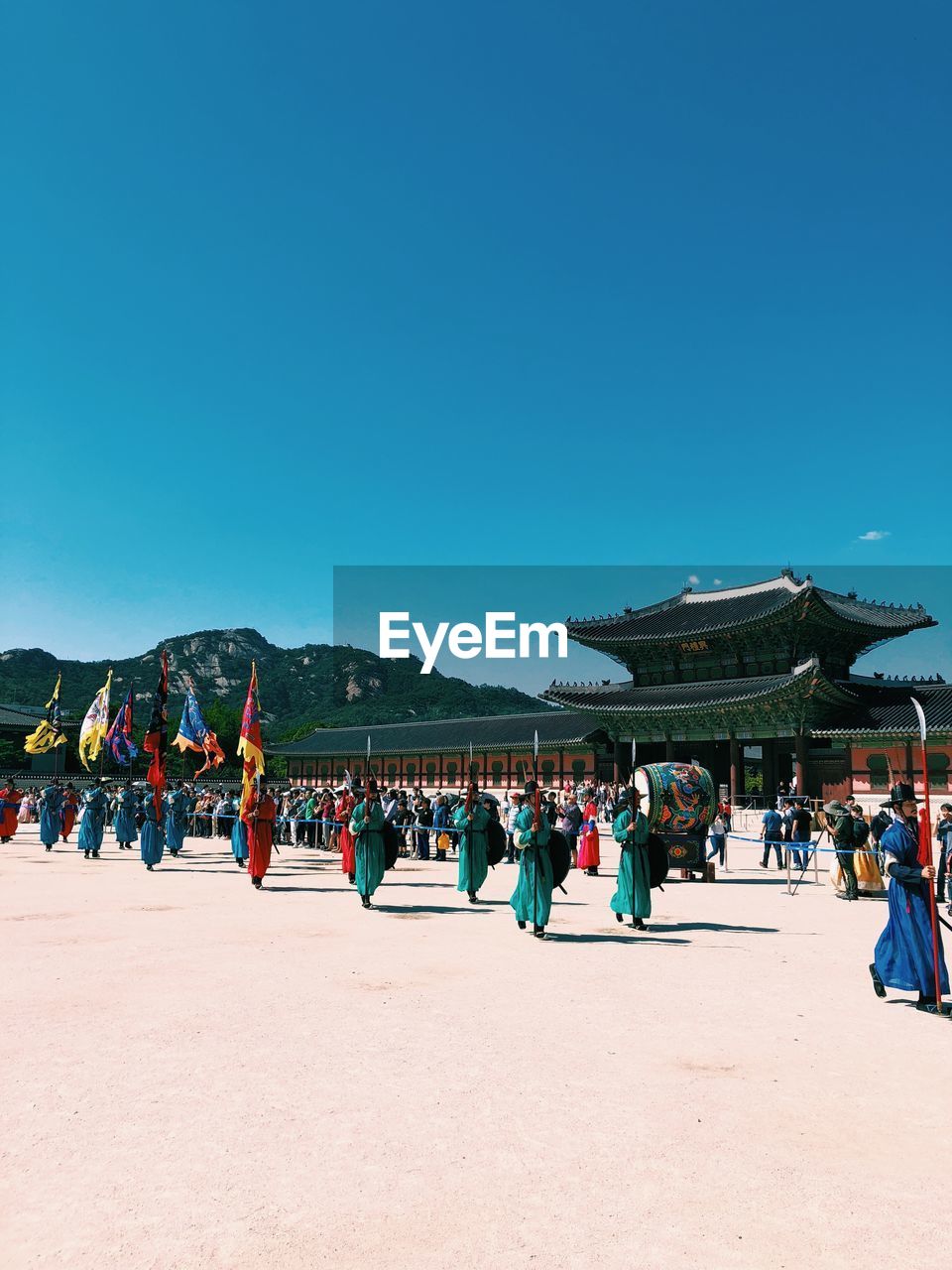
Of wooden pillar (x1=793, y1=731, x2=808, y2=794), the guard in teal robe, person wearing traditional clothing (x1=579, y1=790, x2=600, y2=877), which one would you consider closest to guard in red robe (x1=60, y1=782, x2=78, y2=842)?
person wearing traditional clothing (x1=579, y1=790, x2=600, y2=877)

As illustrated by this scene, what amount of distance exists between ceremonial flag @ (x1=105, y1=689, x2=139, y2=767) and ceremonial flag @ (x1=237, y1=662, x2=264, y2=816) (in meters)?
13.1

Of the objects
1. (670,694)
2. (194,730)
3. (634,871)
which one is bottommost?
(634,871)

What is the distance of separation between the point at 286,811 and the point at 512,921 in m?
17.5

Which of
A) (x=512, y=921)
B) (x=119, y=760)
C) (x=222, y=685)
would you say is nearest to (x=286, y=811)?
(x=119, y=760)

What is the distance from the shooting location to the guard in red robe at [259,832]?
15609 mm

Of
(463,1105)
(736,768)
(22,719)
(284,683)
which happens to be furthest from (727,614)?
(284,683)

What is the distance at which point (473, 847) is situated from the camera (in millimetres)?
14398

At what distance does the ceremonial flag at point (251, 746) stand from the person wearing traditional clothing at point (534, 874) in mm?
7180

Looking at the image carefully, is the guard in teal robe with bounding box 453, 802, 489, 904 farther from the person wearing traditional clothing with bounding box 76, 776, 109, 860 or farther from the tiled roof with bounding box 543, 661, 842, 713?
the tiled roof with bounding box 543, 661, 842, 713

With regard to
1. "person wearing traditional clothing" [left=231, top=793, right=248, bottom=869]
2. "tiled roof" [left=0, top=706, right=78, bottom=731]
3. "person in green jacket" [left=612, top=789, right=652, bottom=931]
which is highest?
"tiled roof" [left=0, top=706, right=78, bottom=731]

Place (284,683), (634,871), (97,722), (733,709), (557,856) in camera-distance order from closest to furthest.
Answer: (557,856), (634,871), (97,722), (733,709), (284,683)

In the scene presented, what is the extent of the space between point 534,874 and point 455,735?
40.8 meters

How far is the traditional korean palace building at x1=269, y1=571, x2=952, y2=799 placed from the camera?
3509cm

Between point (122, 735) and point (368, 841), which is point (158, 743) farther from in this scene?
point (122, 735)
